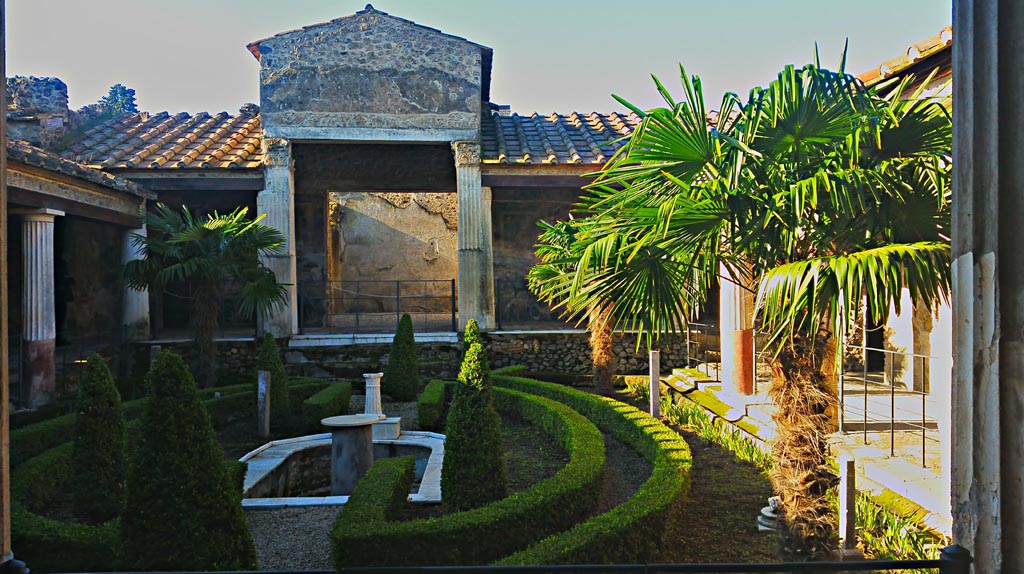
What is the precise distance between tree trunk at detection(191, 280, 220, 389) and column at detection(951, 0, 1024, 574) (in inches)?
405

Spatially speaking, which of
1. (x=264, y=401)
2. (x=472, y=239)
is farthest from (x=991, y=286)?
(x=472, y=239)

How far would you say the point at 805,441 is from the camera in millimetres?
4246

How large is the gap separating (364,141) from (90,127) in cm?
664

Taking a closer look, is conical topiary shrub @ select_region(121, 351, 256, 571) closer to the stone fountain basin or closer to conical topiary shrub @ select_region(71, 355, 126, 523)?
conical topiary shrub @ select_region(71, 355, 126, 523)

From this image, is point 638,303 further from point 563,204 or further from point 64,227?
point 563,204

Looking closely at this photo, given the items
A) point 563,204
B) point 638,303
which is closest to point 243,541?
point 638,303

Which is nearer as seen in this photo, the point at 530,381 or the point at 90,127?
the point at 530,381

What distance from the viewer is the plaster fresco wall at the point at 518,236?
53.9 ft

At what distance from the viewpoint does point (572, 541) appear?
4312mm

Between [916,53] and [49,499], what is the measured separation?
8.14 m

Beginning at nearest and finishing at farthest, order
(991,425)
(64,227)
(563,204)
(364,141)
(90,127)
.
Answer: (991,425) < (64,227) < (364,141) < (90,127) < (563,204)

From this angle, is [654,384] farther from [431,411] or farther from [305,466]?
[305,466]

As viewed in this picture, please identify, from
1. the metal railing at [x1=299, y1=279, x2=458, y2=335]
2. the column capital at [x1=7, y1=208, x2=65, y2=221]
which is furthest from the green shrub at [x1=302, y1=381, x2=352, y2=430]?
the column capital at [x1=7, y1=208, x2=65, y2=221]

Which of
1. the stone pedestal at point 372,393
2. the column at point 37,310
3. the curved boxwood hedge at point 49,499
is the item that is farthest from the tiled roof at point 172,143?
the stone pedestal at point 372,393
